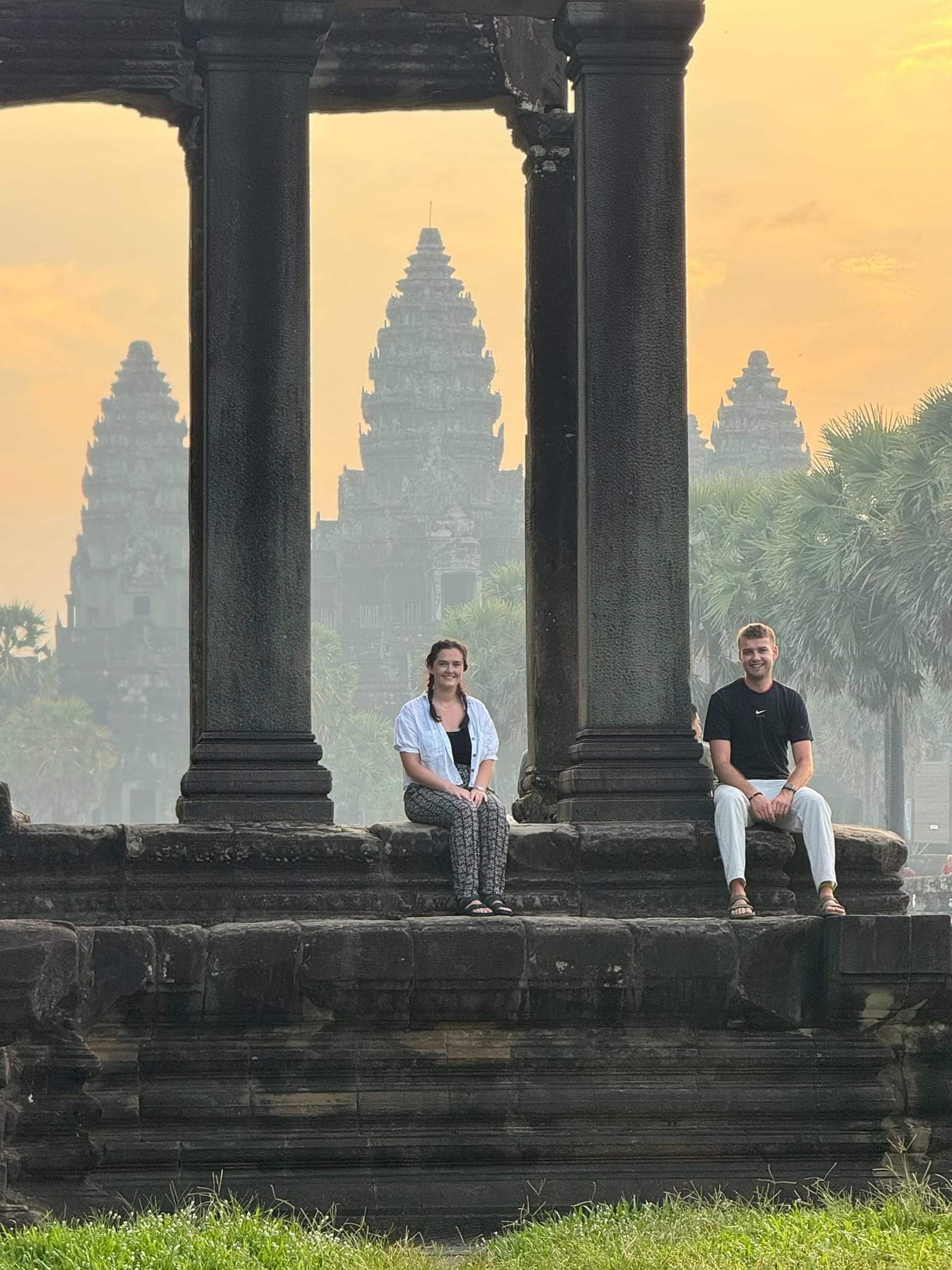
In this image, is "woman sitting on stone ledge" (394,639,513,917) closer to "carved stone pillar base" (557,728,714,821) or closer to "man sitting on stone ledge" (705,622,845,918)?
"carved stone pillar base" (557,728,714,821)

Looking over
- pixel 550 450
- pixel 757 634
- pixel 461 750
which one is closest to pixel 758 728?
pixel 757 634

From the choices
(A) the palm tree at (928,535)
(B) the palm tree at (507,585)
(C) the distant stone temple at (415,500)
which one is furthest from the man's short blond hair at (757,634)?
(C) the distant stone temple at (415,500)

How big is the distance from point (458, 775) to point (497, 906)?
2.48 feet

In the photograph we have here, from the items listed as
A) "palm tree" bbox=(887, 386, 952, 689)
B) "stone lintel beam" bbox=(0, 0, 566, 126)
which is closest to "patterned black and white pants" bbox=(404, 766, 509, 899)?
"stone lintel beam" bbox=(0, 0, 566, 126)

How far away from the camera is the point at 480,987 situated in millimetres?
8562

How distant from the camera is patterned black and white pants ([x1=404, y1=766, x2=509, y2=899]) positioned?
9367 mm

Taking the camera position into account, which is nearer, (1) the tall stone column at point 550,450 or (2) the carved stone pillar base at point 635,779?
(2) the carved stone pillar base at point 635,779

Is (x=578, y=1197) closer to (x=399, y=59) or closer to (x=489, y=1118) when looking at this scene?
(x=489, y=1118)

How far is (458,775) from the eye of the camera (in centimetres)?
978

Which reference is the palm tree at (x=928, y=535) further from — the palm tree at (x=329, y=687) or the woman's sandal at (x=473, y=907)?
the palm tree at (x=329, y=687)

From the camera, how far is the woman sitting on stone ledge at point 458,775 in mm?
9391

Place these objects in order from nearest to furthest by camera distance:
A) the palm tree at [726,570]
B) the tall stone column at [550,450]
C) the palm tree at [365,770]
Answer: the tall stone column at [550,450], the palm tree at [726,570], the palm tree at [365,770]

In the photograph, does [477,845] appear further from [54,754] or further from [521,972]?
[54,754]

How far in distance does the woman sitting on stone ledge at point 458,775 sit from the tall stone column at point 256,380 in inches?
27.8
